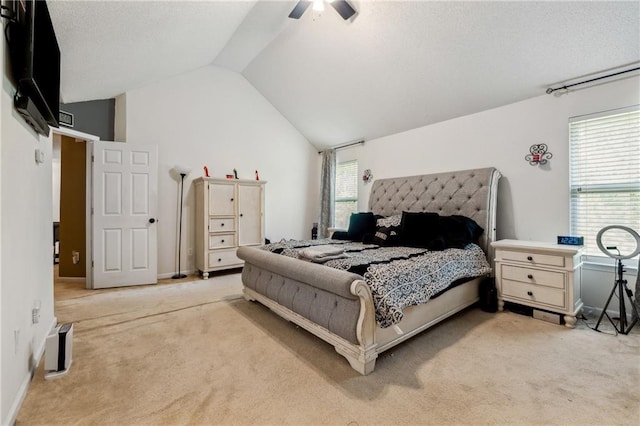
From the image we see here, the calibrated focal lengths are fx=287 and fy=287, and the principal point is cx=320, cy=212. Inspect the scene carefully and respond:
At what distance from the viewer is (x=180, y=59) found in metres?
3.85

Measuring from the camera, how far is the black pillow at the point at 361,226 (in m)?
3.87

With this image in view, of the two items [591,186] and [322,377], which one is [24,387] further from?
[591,186]

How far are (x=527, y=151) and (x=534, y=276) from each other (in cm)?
143

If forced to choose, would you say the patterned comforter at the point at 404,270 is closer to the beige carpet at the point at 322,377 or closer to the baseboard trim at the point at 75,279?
the beige carpet at the point at 322,377

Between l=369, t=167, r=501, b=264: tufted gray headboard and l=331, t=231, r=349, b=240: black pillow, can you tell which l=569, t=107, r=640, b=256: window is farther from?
l=331, t=231, r=349, b=240: black pillow

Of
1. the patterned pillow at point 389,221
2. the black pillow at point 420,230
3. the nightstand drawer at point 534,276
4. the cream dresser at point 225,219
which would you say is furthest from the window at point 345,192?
the nightstand drawer at point 534,276

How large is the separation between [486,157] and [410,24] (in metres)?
1.81

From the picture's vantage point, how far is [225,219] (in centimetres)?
447

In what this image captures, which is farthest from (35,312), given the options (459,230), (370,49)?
(370,49)

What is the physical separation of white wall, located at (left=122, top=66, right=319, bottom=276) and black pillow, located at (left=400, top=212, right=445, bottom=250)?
2.87m

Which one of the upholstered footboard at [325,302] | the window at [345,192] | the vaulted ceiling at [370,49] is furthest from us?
the window at [345,192]

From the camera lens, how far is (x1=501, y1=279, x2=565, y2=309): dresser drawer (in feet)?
8.54

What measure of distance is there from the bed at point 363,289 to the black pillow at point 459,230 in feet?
0.44

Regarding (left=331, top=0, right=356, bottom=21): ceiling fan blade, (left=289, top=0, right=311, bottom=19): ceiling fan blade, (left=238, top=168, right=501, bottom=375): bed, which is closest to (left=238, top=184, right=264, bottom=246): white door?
(left=238, top=168, right=501, bottom=375): bed
